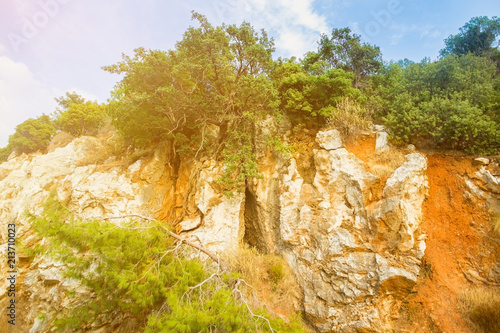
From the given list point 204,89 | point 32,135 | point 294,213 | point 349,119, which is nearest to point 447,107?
point 349,119

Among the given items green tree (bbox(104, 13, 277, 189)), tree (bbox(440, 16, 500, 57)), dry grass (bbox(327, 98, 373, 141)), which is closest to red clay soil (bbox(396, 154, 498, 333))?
dry grass (bbox(327, 98, 373, 141))

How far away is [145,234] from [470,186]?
9.80 metres

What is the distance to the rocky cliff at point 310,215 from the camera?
20.3 feet

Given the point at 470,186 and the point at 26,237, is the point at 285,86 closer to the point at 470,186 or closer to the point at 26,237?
the point at 470,186

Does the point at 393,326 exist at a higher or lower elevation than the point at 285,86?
lower

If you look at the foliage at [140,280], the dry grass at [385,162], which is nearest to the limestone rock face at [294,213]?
the dry grass at [385,162]

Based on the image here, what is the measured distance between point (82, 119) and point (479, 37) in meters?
26.7

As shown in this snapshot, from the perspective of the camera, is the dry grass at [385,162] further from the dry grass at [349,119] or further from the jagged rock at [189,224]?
the jagged rock at [189,224]

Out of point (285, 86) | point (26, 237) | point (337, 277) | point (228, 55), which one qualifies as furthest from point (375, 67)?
point (26, 237)

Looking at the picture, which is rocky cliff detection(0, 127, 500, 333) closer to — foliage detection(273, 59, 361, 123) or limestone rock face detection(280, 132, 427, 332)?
limestone rock face detection(280, 132, 427, 332)

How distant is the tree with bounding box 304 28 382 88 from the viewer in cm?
1144

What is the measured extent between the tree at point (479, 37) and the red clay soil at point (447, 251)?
377 inches

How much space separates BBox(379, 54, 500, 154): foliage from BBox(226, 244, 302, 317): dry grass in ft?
21.1

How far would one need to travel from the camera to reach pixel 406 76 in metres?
9.62
